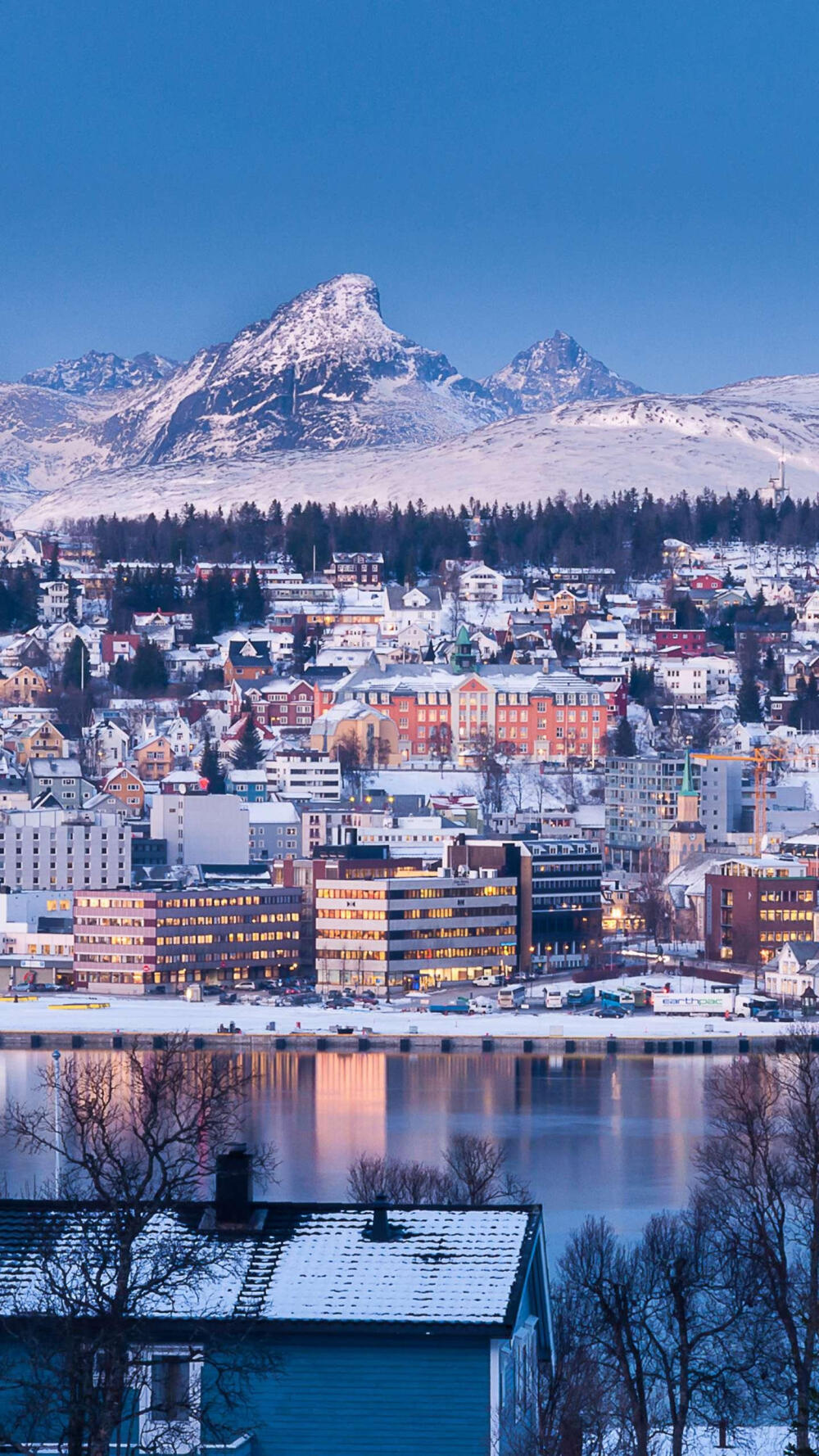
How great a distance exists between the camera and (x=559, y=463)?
101188 millimetres

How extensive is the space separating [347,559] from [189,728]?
1812cm

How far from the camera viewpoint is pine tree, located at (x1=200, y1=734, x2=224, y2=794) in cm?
4788

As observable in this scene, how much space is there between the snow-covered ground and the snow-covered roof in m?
23.3

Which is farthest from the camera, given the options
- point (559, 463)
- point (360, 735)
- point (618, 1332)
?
point (559, 463)

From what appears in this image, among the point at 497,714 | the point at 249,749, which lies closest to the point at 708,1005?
the point at 249,749

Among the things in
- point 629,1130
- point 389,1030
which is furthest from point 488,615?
point 629,1130

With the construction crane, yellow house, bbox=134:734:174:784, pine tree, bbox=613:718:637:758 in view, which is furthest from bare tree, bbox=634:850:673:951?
yellow house, bbox=134:734:174:784

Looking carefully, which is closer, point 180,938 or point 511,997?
point 511,997

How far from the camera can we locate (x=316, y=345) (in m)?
152

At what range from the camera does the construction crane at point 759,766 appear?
4447 cm

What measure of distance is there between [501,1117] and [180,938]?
1373cm

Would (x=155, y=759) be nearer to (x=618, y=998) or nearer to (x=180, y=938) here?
(x=180, y=938)

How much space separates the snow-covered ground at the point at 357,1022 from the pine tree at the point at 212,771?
14.5m

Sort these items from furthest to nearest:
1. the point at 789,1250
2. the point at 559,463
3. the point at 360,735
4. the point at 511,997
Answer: the point at 559,463 → the point at 360,735 → the point at 511,997 → the point at 789,1250
